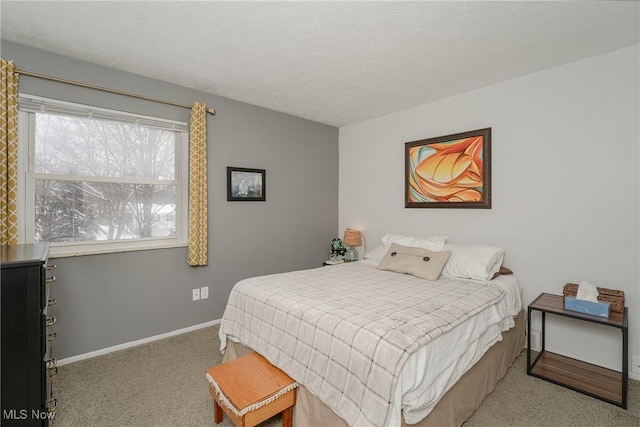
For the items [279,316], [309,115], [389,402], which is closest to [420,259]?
[279,316]

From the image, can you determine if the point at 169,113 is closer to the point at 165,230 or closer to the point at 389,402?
the point at 165,230

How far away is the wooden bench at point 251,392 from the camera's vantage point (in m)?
1.50

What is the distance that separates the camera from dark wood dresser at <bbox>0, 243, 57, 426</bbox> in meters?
1.30

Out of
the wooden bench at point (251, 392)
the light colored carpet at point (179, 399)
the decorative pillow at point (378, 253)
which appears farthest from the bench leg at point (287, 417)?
the decorative pillow at point (378, 253)

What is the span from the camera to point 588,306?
2117 mm

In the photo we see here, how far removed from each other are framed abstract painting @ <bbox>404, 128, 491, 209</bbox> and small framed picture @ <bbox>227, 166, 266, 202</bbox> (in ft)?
5.83

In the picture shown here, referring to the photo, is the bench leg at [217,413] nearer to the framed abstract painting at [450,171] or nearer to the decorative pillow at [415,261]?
the decorative pillow at [415,261]

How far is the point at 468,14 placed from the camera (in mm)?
1887

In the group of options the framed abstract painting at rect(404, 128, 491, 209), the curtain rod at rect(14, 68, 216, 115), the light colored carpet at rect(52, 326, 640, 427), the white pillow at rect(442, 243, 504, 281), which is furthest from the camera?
the framed abstract painting at rect(404, 128, 491, 209)

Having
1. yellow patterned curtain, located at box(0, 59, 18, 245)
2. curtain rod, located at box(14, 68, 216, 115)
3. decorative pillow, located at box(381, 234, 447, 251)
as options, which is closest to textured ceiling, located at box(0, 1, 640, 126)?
curtain rod, located at box(14, 68, 216, 115)

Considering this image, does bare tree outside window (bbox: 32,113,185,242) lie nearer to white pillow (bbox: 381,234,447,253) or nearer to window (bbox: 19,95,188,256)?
window (bbox: 19,95,188,256)

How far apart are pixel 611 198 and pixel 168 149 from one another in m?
3.94

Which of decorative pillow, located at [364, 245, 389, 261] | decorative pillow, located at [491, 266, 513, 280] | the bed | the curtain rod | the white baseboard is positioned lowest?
the white baseboard

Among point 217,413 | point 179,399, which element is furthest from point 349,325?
point 179,399
